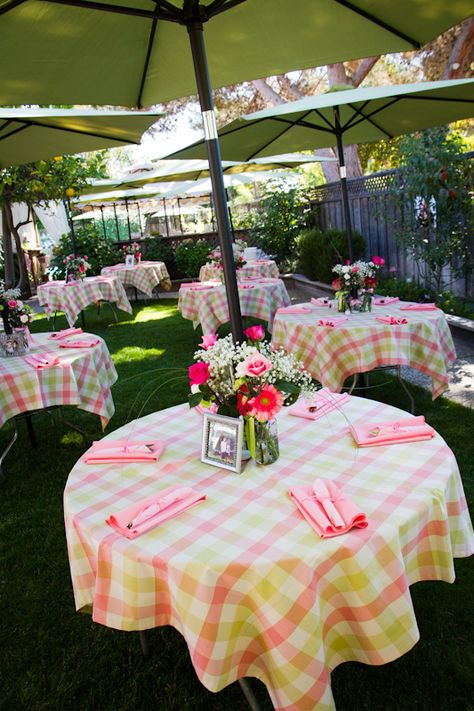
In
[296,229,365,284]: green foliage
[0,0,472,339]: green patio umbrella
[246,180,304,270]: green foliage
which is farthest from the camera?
[246,180,304,270]: green foliage

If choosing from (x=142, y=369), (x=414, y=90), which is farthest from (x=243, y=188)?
(x=414, y=90)

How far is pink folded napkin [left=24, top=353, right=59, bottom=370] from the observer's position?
3.52 metres

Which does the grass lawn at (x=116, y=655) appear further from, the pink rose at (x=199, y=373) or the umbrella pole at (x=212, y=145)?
the umbrella pole at (x=212, y=145)

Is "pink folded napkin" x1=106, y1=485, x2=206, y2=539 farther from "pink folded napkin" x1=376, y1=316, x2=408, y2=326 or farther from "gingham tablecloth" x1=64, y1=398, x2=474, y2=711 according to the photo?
"pink folded napkin" x1=376, y1=316, x2=408, y2=326

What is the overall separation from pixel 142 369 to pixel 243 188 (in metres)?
24.6

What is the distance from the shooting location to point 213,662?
1.39m

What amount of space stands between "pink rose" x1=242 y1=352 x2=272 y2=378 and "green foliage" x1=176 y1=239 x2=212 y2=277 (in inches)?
454

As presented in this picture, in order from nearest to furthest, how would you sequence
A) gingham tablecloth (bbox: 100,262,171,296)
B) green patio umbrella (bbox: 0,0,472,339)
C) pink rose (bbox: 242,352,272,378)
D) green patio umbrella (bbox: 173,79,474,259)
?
pink rose (bbox: 242,352,272,378) < green patio umbrella (bbox: 0,0,472,339) < green patio umbrella (bbox: 173,79,474,259) < gingham tablecloth (bbox: 100,262,171,296)

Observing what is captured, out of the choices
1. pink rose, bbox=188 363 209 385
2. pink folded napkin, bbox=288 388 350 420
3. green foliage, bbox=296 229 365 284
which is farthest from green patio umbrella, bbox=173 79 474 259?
green foliage, bbox=296 229 365 284

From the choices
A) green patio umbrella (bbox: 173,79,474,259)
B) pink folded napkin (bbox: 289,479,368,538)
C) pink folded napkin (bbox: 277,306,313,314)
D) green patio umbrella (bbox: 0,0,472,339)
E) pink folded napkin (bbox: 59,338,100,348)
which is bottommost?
pink folded napkin (bbox: 289,479,368,538)

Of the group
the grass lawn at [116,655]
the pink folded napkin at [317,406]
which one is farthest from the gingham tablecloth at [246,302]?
the pink folded napkin at [317,406]

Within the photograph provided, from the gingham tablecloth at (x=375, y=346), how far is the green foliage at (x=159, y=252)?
10017 mm

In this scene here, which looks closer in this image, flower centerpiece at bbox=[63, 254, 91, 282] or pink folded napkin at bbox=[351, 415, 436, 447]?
pink folded napkin at bbox=[351, 415, 436, 447]

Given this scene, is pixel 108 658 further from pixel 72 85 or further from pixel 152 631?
pixel 72 85
